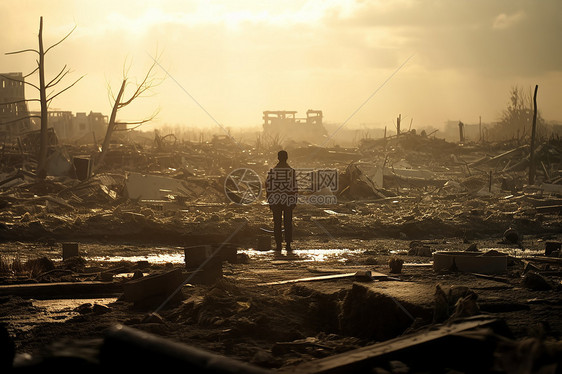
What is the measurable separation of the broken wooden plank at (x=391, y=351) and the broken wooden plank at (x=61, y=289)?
4.28m

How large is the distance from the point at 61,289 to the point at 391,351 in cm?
501

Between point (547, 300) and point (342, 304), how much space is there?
77.5 inches

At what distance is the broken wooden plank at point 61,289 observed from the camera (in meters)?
8.01

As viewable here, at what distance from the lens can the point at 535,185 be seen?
24.1 metres

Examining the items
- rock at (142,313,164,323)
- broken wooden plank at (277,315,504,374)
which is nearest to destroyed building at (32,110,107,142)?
rock at (142,313,164,323)

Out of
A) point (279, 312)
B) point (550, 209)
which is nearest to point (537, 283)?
point (279, 312)

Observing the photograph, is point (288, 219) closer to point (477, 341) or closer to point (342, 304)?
point (342, 304)

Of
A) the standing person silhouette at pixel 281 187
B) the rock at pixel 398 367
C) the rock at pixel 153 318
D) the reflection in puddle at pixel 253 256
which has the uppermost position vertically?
the standing person silhouette at pixel 281 187

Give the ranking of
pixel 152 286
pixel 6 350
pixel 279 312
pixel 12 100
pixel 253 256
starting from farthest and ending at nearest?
pixel 12 100, pixel 253 256, pixel 152 286, pixel 279 312, pixel 6 350

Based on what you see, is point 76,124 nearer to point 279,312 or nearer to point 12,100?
point 12,100

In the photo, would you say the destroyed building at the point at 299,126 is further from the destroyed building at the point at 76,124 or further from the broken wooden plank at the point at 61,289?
the broken wooden plank at the point at 61,289

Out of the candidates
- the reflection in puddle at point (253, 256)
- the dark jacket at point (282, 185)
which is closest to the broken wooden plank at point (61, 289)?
the reflection in puddle at point (253, 256)

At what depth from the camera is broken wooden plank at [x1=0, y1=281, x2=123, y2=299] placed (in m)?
8.01

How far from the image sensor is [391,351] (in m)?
4.42
